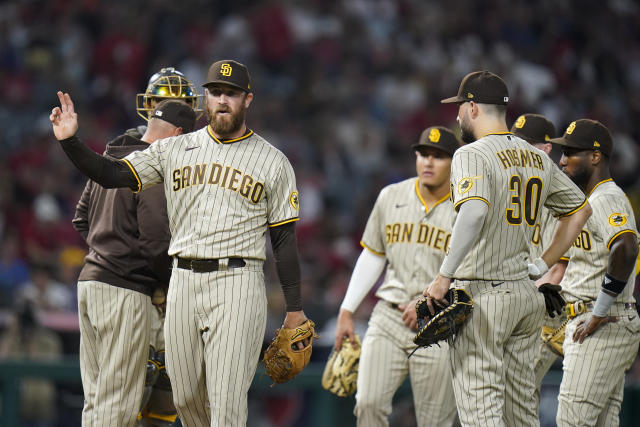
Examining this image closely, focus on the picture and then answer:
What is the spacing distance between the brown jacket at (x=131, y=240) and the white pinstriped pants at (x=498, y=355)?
68.0 inches

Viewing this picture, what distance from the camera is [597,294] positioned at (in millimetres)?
5664

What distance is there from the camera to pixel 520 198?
194 inches

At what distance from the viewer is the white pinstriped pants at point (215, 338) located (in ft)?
15.5

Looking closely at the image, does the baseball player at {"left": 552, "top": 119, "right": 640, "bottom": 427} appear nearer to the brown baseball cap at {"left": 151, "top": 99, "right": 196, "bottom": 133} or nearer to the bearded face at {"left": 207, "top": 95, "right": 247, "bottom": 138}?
the bearded face at {"left": 207, "top": 95, "right": 247, "bottom": 138}

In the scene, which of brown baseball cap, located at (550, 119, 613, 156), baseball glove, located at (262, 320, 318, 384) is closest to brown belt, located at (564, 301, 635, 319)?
brown baseball cap, located at (550, 119, 613, 156)

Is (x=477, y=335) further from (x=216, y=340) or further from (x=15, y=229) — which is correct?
(x=15, y=229)

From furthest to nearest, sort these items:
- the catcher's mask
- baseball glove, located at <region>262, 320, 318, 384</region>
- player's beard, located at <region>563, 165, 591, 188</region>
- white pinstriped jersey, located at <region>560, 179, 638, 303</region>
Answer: the catcher's mask < player's beard, located at <region>563, 165, 591, 188</region> < white pinstriped jersey, located at <region>560, 179, 638, 303</region> < baseball glove, located at <region>262, 320, 318, 384</region>

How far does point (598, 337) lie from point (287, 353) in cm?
191

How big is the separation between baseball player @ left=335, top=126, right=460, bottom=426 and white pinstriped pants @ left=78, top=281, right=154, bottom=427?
144cm

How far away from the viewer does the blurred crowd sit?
11.5 meters

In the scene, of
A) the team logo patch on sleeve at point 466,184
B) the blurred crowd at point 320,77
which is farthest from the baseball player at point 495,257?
the blurred crowd at point 320,77

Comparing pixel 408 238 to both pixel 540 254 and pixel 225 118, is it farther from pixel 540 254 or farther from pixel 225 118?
pixel 225 118

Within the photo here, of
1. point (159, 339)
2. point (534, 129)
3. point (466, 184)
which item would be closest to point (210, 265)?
point (159, 339)

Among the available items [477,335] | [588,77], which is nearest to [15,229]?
[477,335]
